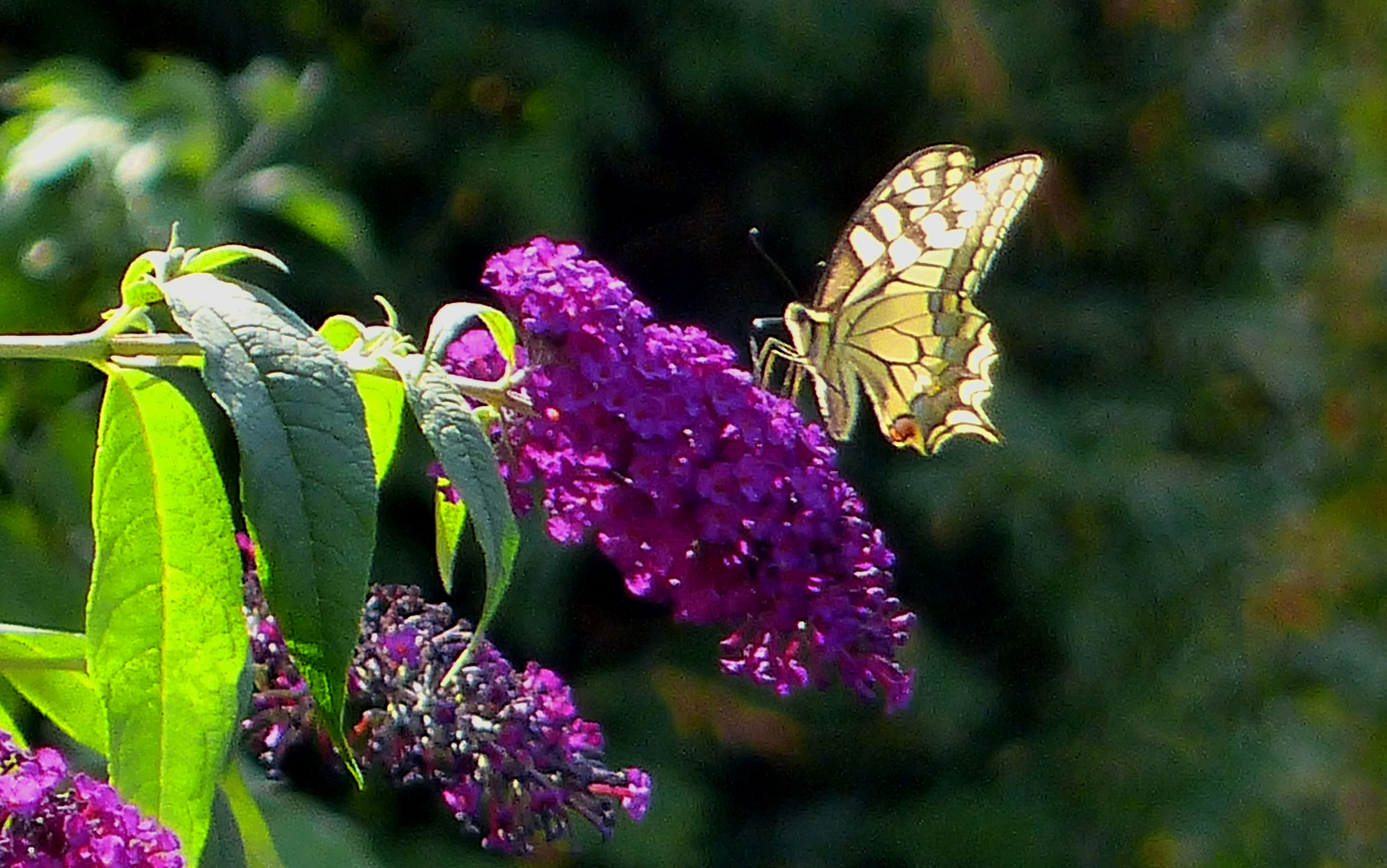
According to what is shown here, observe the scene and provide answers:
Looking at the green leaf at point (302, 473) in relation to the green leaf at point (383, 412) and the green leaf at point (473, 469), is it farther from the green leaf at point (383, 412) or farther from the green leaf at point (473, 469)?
the green leaf at point (383, 412)

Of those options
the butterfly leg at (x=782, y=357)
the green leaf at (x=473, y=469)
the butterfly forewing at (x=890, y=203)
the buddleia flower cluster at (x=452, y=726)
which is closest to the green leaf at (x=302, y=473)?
the green leaf at (x=473, y=469)

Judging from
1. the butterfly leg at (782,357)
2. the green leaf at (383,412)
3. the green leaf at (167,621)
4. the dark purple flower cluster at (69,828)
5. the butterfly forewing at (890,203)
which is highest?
the butterfly forewing at (890,203)

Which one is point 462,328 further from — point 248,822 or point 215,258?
point 248,822

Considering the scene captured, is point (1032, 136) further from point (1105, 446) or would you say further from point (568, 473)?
point (568, 473)

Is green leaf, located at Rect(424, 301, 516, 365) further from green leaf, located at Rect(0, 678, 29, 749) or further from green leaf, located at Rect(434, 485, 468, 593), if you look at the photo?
green leaf, located at Rect(0, 678, 29, 749)

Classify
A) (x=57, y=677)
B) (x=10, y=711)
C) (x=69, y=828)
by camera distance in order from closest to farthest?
(x=69, y=828) < (x=57, y=677) < (x=10, y=711)

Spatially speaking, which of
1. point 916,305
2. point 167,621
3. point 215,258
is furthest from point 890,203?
point 167,621

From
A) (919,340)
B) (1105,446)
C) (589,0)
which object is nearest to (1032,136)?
(1105,446)

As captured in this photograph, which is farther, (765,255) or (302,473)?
(765,255)
